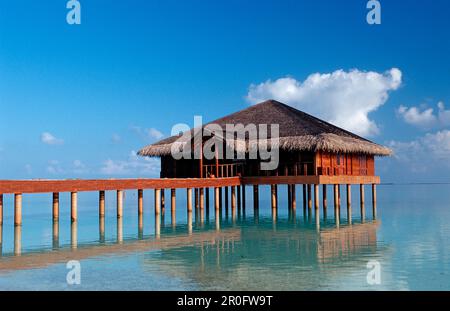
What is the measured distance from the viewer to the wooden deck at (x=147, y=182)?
18888 millimetres

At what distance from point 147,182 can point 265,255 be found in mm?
9783

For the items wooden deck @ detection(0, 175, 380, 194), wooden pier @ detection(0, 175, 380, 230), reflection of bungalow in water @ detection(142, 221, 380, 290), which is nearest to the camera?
reflection of bungalow in water @ detection(142, 221, 380, 290)

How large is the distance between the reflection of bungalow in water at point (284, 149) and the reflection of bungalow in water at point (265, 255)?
5.27 metres

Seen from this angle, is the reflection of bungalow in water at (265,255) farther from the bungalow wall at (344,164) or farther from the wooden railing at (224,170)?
the wooden railing at (224,170)

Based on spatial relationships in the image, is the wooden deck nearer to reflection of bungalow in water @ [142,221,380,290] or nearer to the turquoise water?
the turquoise water

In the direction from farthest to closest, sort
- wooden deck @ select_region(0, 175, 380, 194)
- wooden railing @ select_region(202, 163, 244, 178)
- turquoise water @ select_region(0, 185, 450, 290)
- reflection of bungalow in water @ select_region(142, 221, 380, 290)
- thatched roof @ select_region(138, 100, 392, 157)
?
wooden railing @ select_region(202, 163, 244, 178) < thatched roof @ select_region(138, 100, 392, 157) < wooden deck @ select_region(0, 175, 380, 194) < reflection of bungalow in water @ select_region(142, 221, 380, 290) < turquoise water @ select_region(0, 185, 450, 290)

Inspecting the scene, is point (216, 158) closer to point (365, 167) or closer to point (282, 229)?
point (282, 229)

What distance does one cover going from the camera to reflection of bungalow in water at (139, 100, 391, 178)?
2558 cm

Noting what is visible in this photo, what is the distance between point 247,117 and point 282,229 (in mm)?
9962

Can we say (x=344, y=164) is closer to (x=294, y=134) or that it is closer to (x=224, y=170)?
(x=294, y=134)

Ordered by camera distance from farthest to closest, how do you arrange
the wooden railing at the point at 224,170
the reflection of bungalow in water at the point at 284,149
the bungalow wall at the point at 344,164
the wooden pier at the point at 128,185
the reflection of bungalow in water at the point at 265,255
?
the wooden railing at the point at 224,170, the bungalow wall at the point at 344,164, the reflection of bungalow in water at the point at 284,149, the wooden pier at the point at 128,185, the reflection of bungalow in water at the point at 265,255

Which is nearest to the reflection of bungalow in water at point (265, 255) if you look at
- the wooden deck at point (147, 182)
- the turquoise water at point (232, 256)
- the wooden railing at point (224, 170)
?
the turquoise water at point (232, 256)

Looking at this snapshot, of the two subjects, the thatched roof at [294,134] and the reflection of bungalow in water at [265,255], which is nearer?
the reflection of bungalow in water at [265,255]

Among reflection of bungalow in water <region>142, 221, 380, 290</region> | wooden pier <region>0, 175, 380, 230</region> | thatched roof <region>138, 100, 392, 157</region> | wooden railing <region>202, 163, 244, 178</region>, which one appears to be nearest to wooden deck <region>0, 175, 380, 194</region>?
wooden pier <region>0, 175, 380, 230</region>
